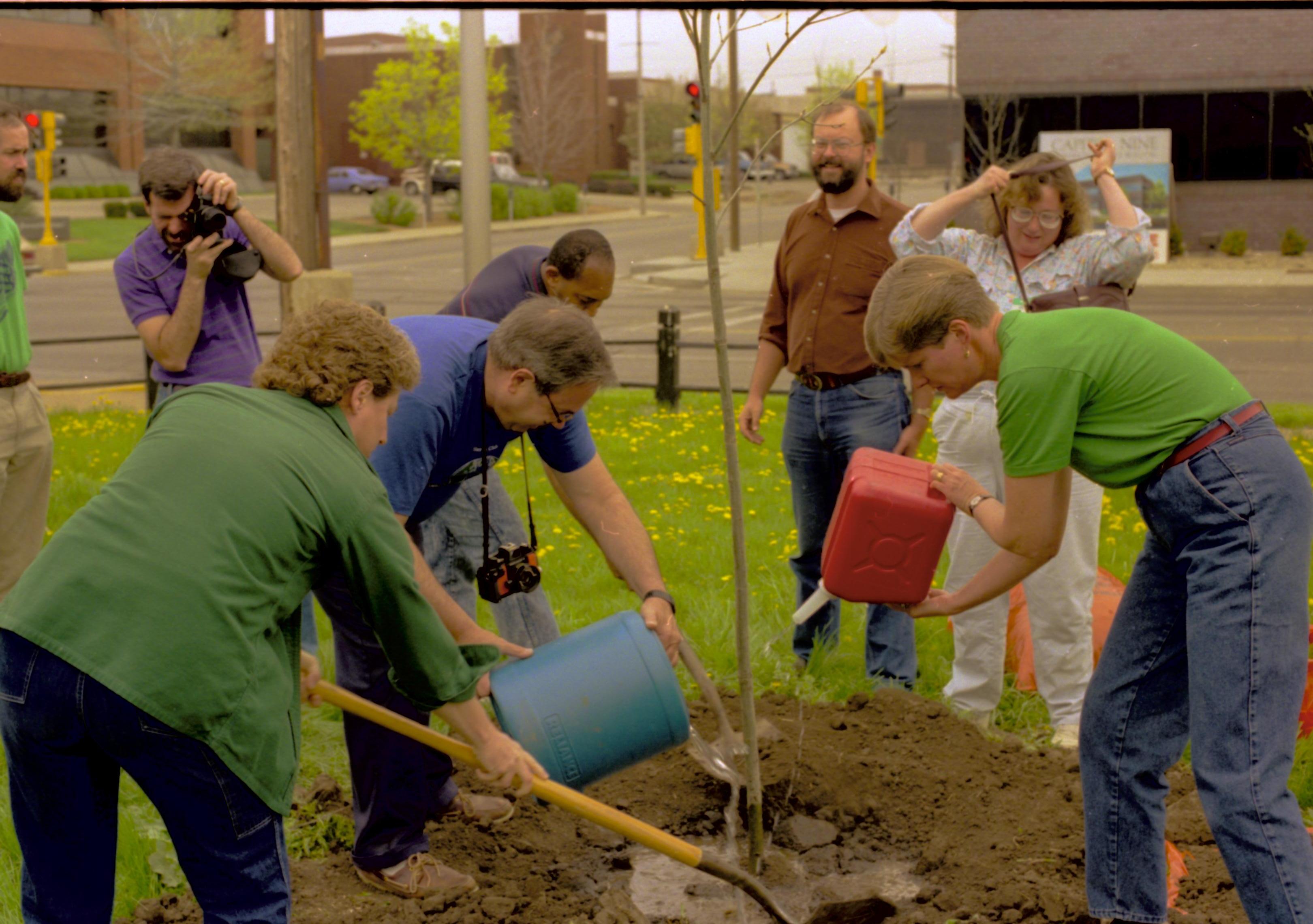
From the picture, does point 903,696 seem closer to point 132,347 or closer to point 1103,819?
point 1103,819

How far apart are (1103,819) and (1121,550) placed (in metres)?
3.10

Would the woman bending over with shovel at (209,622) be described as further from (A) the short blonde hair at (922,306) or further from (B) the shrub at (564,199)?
(B) the shrub at (564,199)

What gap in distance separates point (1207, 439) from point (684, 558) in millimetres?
3470

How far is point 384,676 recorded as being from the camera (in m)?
3.12

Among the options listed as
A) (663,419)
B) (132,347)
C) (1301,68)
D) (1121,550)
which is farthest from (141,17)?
(1121,550)

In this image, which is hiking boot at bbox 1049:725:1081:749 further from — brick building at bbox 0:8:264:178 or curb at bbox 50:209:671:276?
brick building at bbox 0:8:264:178

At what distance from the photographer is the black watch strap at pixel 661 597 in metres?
3.10

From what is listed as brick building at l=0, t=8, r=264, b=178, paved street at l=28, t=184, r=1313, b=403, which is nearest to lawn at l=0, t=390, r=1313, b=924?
paved street at l=28, t=184, r=1313, b=403

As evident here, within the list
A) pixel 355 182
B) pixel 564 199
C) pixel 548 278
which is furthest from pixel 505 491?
pixel 355 182

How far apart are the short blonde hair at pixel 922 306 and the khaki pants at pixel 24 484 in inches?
115

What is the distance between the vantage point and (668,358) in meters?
9.57

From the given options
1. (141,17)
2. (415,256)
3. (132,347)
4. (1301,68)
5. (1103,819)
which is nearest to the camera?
(1103,819)

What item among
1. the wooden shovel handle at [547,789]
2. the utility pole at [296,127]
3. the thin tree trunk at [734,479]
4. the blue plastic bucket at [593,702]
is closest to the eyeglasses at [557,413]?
the thin tree trunk at [734,479]

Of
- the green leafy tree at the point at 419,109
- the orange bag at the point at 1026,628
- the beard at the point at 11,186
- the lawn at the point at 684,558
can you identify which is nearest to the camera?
the lawn at the point at 684,558
